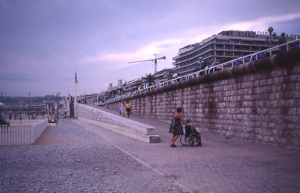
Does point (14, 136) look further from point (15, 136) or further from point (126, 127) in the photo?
point (126, 127)

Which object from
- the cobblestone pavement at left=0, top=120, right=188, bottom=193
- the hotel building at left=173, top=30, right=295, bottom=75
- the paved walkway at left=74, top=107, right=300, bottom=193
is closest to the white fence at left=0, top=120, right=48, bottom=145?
the cobblestone pavement at left=0, top=120, right=188, bottom=193

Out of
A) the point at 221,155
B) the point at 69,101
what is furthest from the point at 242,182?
the point at 69,101

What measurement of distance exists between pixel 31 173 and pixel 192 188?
12.6 feet

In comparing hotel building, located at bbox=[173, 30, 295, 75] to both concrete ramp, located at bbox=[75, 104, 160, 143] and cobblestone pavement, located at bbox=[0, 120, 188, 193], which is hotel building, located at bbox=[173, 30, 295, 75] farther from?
cobblestone pavement, located at bbox=[0, 120, 188, 193]

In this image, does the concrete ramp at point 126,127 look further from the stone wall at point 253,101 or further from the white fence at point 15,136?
the white fence at point 15,136

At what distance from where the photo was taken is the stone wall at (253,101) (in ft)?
34.0

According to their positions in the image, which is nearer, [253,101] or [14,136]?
[253,101]

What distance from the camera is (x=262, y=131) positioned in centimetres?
1180

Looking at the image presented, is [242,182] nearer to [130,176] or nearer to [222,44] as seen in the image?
[130,176]

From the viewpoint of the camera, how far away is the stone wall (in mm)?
10359

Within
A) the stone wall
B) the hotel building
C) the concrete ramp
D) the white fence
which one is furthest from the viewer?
the hotel building

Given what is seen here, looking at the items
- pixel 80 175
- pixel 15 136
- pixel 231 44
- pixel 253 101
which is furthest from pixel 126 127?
pixel 231 44

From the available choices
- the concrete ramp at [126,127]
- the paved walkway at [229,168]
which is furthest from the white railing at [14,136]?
the paved walkway at [229,168]

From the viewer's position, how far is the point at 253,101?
41.5ft
